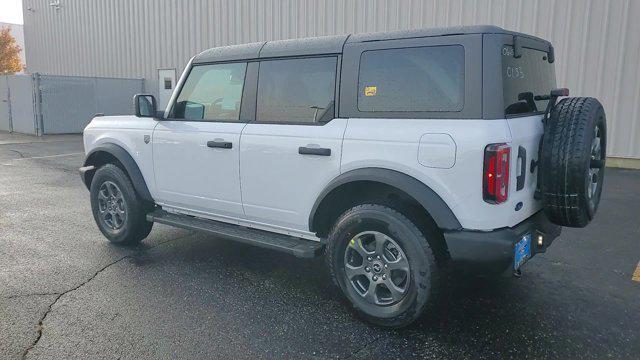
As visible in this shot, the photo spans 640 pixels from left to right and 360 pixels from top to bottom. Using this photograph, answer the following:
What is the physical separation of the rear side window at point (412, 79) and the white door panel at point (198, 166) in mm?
1171

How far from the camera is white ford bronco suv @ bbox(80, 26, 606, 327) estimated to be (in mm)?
2984

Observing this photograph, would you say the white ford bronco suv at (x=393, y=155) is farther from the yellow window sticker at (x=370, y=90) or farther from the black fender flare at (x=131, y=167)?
the black fender flare at (x=131, y=167)

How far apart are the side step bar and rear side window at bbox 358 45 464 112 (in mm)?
1104

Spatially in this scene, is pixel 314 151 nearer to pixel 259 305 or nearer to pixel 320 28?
pixel 259 305

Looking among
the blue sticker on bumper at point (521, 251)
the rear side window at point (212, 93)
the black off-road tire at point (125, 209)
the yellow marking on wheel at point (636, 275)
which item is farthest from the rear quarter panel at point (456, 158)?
the black off-road tire at point (125, 209)

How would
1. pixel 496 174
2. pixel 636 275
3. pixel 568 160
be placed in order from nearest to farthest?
1. pixel 496 174
2. pixel 568 160
3. pixel 636 275

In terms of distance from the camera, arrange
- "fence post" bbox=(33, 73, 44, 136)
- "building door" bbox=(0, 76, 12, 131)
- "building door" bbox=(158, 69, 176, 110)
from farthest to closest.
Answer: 1. "building door" bbox=(0, 76, 12, 131)
2. "building door" bbox=(158, 69, 176, 110)
3. "fence post" bbox=(33, 73, 44, 136)

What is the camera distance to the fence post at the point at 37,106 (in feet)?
54.7

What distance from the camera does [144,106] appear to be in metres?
4.61

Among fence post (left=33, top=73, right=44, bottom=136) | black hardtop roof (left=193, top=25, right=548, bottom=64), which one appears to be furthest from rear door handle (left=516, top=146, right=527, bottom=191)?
fence post (left=33, top=73, right=44, bottom=136)

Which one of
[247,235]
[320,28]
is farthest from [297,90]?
[320,28]

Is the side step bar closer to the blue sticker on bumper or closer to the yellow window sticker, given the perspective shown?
the yellow window sticker

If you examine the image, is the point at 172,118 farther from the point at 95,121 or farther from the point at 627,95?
the point at 627,95

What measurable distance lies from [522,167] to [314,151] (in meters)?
1.38
